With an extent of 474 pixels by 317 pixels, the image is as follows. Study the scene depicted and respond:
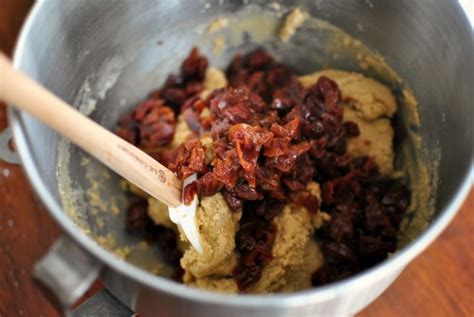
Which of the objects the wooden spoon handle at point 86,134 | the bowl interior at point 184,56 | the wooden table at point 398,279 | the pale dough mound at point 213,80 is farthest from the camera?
the pale dough mound at point 213,80

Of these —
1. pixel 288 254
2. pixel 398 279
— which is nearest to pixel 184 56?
pixel 288 254

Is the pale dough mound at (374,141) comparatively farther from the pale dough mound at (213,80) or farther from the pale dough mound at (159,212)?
the pale dough mound at (159,212)

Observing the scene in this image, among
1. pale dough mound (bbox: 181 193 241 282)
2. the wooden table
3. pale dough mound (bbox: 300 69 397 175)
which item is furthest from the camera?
pale dough mound (bbox: 300 69 397 175)

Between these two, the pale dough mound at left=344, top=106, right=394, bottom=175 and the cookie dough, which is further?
the pale dough mound at left=344, top=106, right=394, bottom=175

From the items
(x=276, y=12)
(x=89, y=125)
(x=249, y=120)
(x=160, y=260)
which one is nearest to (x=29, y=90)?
(x=89, y=125)

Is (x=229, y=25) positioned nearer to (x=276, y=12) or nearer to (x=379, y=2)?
(x=276, y=12)

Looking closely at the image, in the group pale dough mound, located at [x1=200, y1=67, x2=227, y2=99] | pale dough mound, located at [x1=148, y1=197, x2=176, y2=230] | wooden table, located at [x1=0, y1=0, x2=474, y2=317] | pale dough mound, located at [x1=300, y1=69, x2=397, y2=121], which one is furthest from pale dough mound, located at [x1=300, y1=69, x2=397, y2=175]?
pale dough mound, located at [x1=148, y1=197, x2=176, y2=230]

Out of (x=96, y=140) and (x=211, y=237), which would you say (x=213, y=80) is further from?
(x=96, y=140)

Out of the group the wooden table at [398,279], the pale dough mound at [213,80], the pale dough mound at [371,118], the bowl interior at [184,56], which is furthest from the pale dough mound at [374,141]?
the pale dough mound at [213,80]

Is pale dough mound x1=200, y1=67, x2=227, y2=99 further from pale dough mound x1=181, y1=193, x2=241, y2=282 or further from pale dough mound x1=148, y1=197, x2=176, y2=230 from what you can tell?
pale dough mound x1=181, y1=193, x2=241, y2=282
